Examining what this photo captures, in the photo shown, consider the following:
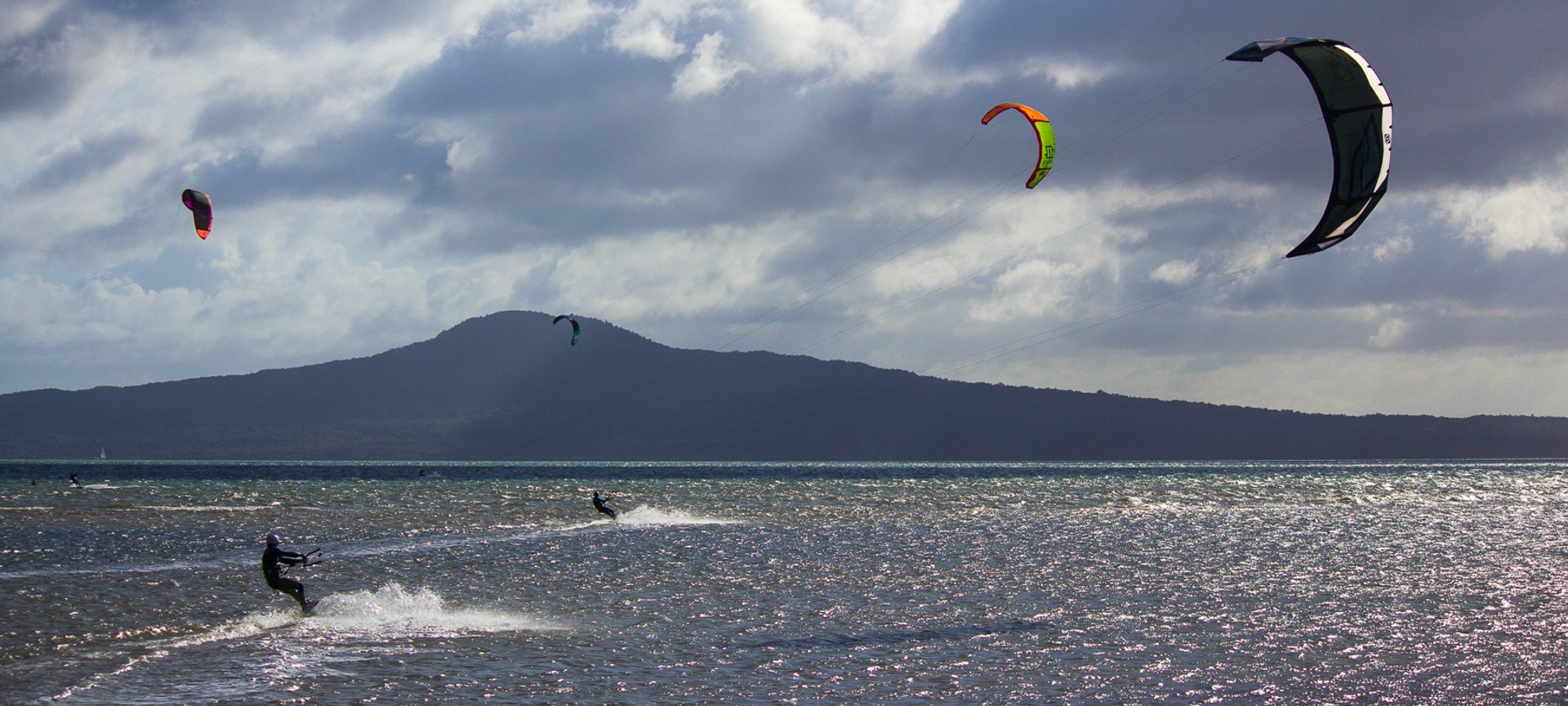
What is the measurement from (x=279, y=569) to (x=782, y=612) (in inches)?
298

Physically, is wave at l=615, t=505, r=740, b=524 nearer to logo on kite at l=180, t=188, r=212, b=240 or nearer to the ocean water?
the ocean water

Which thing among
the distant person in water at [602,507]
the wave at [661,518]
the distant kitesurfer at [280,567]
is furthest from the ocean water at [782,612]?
the distant person in water at [602,507]

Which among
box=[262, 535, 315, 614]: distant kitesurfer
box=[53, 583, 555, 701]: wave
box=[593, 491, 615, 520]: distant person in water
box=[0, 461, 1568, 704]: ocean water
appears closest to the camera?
box=[0, 461, 1568, 704]: ocean water

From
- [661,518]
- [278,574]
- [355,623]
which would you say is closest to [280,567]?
[278,574]

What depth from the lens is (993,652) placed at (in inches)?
663

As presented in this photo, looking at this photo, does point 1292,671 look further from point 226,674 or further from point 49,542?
point 49,542

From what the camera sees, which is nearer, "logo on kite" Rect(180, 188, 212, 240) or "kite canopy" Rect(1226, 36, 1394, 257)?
"kite canopy" Rect(1226, 36, 1394, 257)

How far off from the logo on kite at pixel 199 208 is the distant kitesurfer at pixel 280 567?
1793cm

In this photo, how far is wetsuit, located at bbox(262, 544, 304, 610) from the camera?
19391 mm

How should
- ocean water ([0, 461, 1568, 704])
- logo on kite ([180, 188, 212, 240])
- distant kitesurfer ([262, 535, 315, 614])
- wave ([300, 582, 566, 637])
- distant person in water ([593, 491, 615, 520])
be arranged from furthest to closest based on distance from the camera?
distant person in water ([593, 491, 615, 520])
logo on kite ([180, 188, 212, 240])
distant kitesurfer ([262, 535, 315, 614])
wave ([300, 582, 566, 637])
ocean water ([0, 461, 1568, 704])

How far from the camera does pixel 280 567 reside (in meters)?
19.8

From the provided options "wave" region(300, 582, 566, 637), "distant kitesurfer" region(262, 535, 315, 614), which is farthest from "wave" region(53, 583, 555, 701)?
"distant kitesurfer" region(262, 535, 315, 614)

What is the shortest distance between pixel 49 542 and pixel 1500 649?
3102 cm

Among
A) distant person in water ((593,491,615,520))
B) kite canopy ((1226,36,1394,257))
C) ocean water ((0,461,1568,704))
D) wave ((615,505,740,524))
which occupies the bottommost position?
ocean water ((0,461,1568,704))
